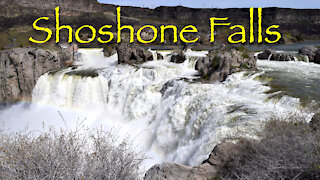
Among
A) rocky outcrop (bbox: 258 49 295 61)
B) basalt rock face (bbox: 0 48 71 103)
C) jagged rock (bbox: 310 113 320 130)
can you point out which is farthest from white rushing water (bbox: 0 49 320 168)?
rocky outcrop (bbox: 258 49 295 61)

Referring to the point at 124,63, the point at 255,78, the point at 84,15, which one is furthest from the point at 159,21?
the point at 255,78

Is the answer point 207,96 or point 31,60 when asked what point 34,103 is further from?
point 207,96

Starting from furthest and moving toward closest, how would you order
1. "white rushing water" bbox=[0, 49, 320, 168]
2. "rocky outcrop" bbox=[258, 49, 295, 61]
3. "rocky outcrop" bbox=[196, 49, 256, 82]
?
"rocky outcrop" bbox=[258, 49, 295, 61], "rocky outcrop" bbox=[196, 49, 256, 82], "white rushing water" bbox=[0, 49, 320, 168]

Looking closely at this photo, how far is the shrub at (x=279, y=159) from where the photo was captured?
11.6 ft

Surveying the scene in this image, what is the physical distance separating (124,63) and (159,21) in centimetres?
8601

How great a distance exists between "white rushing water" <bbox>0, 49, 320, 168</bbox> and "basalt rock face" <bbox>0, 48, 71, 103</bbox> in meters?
0.92

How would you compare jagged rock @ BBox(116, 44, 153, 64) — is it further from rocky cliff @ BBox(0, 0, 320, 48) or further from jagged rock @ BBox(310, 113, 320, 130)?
rocky cliff @ BBox(0, 0, 320, 48)

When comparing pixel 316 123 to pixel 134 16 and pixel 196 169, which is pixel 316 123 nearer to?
pixel 196 169

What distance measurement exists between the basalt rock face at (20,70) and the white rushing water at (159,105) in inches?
36.1

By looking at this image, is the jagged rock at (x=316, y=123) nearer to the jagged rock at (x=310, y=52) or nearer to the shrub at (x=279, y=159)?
the shrub at (x=279, y=159)

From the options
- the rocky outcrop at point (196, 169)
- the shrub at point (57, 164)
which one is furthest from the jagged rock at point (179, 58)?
the shrub at point (57, 164)

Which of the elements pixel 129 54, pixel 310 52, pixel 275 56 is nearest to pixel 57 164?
pixel 129 54

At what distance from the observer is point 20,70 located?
18.1 m

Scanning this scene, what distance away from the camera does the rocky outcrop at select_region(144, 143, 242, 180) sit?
4461 mm
